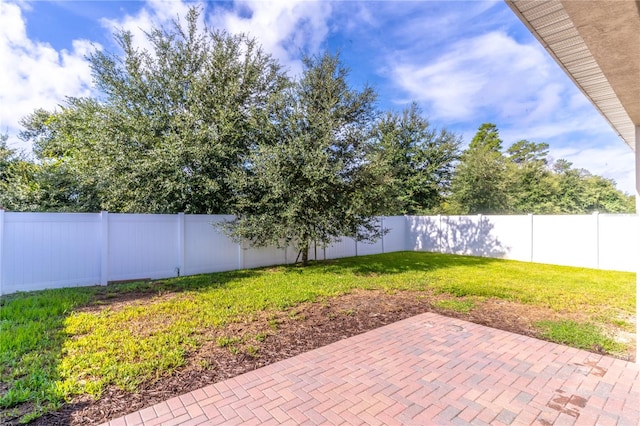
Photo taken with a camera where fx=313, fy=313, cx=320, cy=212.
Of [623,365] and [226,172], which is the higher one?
[226,172]

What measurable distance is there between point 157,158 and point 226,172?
66.1 inches

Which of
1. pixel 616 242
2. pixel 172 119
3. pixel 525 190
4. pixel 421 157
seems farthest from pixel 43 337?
pixel 525 190

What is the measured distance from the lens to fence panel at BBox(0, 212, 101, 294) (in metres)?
5.85

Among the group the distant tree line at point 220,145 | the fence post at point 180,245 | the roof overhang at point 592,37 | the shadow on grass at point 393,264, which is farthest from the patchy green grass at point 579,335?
the fence post at point 180,245

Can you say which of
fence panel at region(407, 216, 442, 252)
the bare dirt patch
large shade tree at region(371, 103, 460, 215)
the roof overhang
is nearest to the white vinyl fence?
fence panel at region(407, 216, 442, 252)

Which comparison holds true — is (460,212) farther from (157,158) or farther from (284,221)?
(157,158)

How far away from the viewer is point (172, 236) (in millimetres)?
7781

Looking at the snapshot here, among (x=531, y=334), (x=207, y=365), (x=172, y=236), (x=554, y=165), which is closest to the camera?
(x=207, y=365)

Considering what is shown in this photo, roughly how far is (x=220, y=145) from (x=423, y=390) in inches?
283

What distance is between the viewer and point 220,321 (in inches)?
176

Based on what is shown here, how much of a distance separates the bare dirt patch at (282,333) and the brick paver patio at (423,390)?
194 mm

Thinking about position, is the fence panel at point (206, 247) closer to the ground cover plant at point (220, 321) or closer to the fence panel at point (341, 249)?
the ground cover plant at point (220, 321)

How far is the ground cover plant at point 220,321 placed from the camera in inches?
109

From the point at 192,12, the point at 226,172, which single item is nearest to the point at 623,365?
the point at 226,172
